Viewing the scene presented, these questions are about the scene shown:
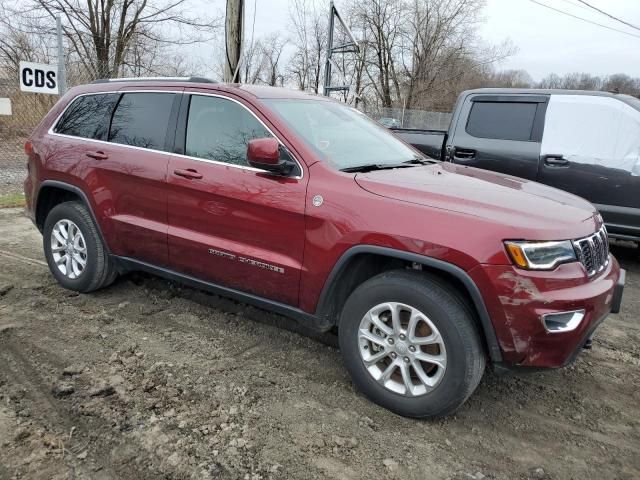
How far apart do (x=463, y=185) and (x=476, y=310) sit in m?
0.78

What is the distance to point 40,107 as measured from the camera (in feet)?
40.1

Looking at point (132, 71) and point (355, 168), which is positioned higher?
point (132, 71)

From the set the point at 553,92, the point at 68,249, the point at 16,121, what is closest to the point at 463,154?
the point at 553,92

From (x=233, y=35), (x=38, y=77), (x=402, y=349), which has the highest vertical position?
(x=233, y=35)

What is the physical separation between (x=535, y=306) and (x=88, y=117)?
368 cm

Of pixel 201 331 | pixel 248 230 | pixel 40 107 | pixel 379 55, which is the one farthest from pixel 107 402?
pixel 379 55

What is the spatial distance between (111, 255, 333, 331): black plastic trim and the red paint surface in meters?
0.05

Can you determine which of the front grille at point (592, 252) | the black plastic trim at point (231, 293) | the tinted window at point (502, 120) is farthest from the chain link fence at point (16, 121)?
the front grille at point (592, 252)

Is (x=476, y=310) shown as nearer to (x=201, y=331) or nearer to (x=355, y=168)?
(x=355, y=168)

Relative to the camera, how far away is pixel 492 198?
2.76 m

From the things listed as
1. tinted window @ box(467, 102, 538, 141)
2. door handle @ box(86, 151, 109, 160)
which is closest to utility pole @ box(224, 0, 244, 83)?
tinted window @ box(467, 102, 538, 141)

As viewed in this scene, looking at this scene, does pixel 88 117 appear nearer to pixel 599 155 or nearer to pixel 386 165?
pixel 386 165

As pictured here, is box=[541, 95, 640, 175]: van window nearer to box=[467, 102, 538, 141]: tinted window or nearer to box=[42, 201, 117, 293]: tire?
box=[467, 102, 538, 141]: tinted window

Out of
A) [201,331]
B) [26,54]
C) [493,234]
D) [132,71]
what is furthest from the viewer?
[132,71]
